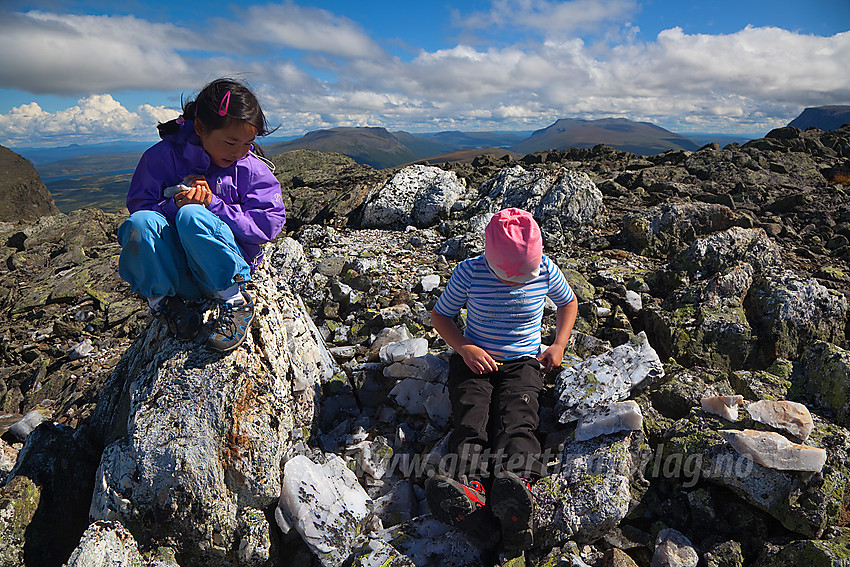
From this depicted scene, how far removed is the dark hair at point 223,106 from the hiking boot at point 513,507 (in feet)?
10.9

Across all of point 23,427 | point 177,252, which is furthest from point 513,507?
point 23,427

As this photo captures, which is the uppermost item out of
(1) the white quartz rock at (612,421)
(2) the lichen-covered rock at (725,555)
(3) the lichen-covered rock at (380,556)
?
(1) the white quartz rock at (612,421)

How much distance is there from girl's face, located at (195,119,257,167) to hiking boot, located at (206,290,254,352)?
124 cm

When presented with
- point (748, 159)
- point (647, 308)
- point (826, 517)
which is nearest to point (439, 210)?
point (647, 308)

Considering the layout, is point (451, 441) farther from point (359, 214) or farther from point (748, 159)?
point (748, 159)

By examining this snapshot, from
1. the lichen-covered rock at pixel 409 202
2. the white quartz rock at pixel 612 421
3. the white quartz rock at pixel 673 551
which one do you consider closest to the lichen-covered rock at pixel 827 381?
the white quartz rock at pixel 612 421

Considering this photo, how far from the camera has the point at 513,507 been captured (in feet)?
9.84

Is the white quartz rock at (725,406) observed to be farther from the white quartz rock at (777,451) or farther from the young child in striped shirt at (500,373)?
the young child in striped shirt at (500,373)

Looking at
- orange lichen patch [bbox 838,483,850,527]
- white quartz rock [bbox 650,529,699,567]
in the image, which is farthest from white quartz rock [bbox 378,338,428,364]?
orange lichen patch [bbox 838,483,850,527]

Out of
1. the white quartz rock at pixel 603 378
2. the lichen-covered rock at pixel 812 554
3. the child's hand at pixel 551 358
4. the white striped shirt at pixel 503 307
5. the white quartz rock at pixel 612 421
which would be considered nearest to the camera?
the lichen-covered rock at pixel 812 554

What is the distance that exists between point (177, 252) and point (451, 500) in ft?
9.51

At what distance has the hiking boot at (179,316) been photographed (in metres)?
3.59

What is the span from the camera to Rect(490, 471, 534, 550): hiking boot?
2.98m

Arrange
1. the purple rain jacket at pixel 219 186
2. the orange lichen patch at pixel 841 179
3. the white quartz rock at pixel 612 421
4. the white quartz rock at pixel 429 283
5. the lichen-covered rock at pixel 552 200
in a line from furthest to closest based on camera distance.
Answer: the orange lichen patch at pixel 841 179 < the lichen-covered rock at pixel 552 200 < the white quartz rock at pixel 429 283 < the white quartz rock at pixel 612 421 < the purple rain jacket at pixel 219 186
